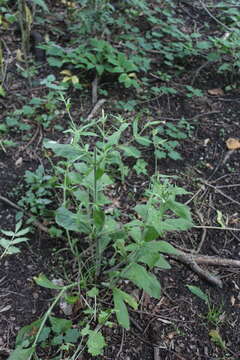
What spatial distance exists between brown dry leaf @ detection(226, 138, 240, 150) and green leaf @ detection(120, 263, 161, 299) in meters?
1.50

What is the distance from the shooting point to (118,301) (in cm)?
170

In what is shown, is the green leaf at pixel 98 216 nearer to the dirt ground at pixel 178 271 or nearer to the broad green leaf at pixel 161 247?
the broad green leaf at pixel 161 247

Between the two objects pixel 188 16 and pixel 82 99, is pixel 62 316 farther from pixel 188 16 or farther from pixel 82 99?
pixel 188 16

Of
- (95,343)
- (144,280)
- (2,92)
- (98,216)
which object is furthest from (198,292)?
(2,92)

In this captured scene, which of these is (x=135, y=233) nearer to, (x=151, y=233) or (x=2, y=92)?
(x=151, y=233)

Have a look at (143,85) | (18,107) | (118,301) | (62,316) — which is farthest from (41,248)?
(143,85)

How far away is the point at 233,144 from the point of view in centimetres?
284

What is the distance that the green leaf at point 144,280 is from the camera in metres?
1.62

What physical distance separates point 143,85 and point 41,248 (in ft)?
5.76

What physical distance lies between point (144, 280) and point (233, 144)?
1.57 meters

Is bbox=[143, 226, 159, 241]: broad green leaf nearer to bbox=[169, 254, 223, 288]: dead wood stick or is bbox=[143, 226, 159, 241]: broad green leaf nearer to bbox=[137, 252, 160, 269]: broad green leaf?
bbox=[137, 252, 160, 269]: broad green leaf

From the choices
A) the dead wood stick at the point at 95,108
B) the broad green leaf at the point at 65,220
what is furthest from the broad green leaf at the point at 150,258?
the dead wood stick at the point at 95,108

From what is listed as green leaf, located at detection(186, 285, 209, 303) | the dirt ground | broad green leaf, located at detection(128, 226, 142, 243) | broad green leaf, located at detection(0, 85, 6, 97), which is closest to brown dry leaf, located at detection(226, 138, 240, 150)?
the dirt ground

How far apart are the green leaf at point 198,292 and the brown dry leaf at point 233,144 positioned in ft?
4.03
